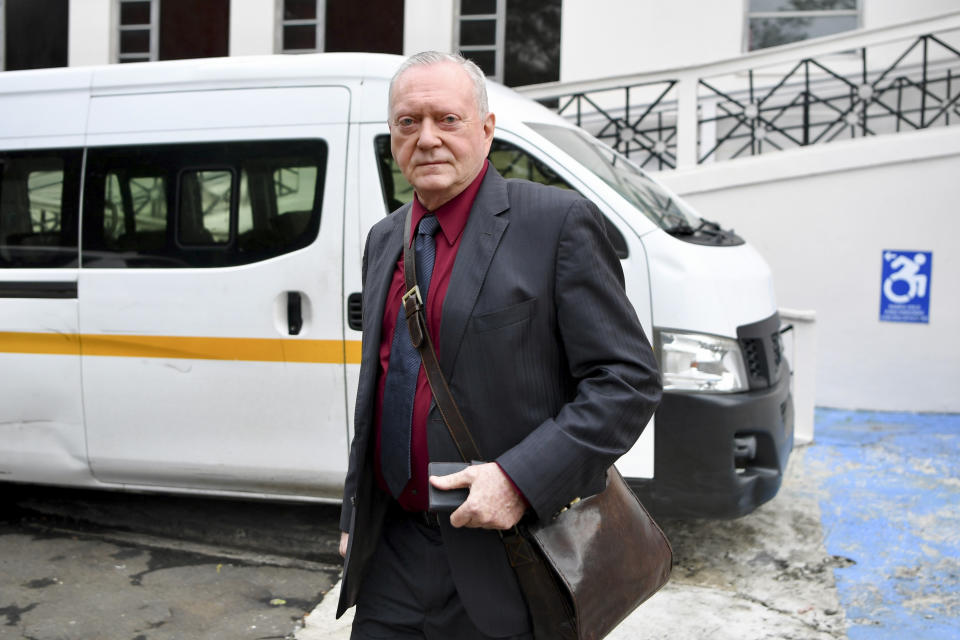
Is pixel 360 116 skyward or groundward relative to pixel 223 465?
skyward

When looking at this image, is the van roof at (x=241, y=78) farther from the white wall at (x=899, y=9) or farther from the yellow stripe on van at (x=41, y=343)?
the white wall at (x=899, y=9)

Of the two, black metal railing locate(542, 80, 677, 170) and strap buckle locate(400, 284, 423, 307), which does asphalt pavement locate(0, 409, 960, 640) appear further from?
black metal railing locate(542, 80, 677, 170)

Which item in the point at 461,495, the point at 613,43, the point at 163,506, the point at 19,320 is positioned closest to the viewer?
the point at 461,495

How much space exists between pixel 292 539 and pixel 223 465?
26.3 inches

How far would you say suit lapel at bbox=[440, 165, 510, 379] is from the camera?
6.62ft

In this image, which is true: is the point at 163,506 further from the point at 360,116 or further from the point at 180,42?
the point at 180,42

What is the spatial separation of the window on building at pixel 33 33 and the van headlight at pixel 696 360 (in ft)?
35.1

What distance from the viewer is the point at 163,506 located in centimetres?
582

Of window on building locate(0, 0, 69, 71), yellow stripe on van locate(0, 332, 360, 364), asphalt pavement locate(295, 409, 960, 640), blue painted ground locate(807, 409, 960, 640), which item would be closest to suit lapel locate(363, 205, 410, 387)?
asphalt pavement locate(295, 409, 960, 640)

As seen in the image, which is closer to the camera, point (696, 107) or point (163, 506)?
point (163, 506)

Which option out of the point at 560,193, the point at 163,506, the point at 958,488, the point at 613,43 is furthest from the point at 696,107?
the point at 560,193

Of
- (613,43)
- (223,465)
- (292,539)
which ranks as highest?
(613,43)

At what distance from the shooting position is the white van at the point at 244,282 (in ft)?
14.5

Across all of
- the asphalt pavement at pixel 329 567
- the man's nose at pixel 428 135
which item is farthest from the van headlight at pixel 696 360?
the man's nose at pixel 428 135
